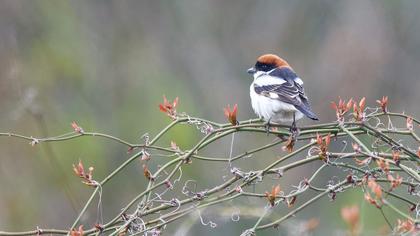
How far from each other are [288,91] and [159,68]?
7759 mm

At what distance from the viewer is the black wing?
17.1 ft

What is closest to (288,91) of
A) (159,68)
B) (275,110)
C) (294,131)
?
(275,110)

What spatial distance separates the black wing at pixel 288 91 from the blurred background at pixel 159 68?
5.27 meters

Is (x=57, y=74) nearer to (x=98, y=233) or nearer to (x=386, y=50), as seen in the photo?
(x=386, y=50)

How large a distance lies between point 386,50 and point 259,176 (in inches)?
363

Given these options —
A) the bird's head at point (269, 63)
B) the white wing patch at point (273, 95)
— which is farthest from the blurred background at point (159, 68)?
the white wing patch at point (273, 95)

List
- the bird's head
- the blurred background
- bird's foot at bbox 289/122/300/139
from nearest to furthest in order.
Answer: bird's foot at bbox 289/122/300/139 → the bird's head → the blurred background

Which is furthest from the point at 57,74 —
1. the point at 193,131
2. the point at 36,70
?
the point at 193,131

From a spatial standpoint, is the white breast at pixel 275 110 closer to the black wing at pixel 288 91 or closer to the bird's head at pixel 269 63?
the black wing at pixel 288 91

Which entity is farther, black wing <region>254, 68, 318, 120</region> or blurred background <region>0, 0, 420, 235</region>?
blurred background <region>0, 0, 420, 235</region>

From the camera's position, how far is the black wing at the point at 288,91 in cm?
520

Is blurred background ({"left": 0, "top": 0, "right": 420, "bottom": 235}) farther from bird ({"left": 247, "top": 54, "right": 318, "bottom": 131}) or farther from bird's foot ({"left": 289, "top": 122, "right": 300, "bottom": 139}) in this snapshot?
bird's foot ({"left": 289, "top": 122, "right": 300, "bottom": 139})

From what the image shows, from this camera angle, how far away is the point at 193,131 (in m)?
11.9

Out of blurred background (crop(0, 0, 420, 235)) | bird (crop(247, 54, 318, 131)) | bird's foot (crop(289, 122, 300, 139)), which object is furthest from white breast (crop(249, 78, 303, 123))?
blurred background (crop(0, 0, 420, 235))
